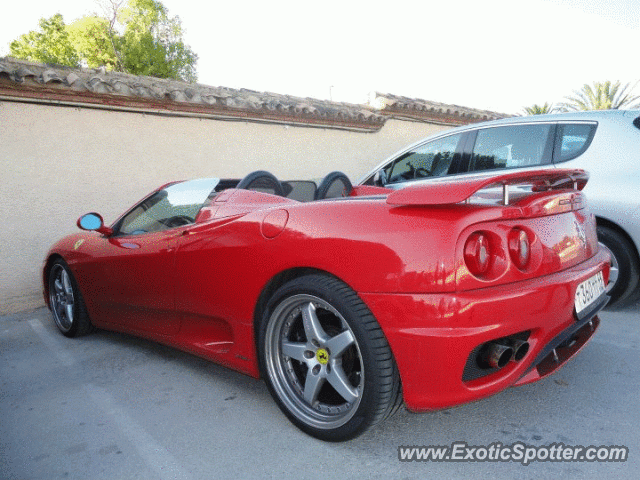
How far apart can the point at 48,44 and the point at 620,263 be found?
121 feet

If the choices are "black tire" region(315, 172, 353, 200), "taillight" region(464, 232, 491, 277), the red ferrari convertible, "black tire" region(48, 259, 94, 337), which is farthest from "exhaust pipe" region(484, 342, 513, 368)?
"black tire" region(48, 259, 94, 337)

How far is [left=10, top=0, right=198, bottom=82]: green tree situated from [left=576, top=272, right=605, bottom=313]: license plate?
106 ft

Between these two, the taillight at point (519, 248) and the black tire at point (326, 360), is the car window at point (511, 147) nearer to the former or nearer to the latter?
the taillight at point (519, 248)

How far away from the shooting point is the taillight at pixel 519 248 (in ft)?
6.18

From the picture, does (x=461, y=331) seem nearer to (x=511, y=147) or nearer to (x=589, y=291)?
(x=589, y=291)

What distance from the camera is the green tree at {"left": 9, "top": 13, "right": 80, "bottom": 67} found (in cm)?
3209

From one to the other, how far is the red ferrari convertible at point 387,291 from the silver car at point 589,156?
129 centimetres

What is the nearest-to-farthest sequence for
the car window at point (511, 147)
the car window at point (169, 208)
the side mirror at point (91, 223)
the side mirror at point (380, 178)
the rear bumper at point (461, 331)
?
1. the rear bumper at point (461, 331)
2. the car window at point (169, 208)
3. the side mirror at point (91, 223)
4. the car window at point (511, 147)
5. the side mirror at point (380, 178)

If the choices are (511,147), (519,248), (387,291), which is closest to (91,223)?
(387,291)

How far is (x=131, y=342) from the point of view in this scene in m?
3.77

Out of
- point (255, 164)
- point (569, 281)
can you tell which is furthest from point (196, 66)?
point (569, 281)

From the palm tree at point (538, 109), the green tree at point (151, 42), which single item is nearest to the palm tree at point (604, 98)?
the palm tree at point (538, 109)

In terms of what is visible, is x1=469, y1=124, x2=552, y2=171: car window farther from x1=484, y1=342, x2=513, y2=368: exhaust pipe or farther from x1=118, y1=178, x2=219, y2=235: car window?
x1=484, y1=342, x2=513, y2=368: exhaust pipe

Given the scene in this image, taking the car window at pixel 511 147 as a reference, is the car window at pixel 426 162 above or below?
below
